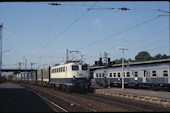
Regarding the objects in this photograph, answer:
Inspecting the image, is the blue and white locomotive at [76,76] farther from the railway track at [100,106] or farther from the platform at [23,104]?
the railway track at [100,106]

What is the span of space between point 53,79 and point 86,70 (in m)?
11.2

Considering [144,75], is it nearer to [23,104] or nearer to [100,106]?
[100,106]


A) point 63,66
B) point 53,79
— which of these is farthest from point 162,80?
Result: point 53,79

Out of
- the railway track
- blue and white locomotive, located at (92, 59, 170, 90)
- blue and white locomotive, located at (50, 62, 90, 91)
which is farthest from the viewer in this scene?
blue and white locomotive, located at (92, 59, 170, 90)

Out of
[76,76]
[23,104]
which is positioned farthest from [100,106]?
[76,76]

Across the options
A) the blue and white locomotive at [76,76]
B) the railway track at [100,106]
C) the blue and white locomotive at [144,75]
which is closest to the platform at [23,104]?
the railway track at [100,106]

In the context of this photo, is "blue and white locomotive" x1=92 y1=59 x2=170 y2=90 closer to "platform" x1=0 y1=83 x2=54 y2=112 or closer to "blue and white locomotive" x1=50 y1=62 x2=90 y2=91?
A: "blue and white locomotive" x1=50 y1=62 x2=90 y2=91

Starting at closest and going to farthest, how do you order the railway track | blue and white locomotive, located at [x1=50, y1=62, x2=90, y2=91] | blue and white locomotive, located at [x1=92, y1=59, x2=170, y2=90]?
the railway track
blue and white locomotive, located at [x1=50, y1=62, x2=90, y2=91]
blue and white locomotive, located at [x1=92, y1=59, x2=170, y2=90]

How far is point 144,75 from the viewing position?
144 feet

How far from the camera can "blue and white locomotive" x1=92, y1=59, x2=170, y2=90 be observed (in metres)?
38.8

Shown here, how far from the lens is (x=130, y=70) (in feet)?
160

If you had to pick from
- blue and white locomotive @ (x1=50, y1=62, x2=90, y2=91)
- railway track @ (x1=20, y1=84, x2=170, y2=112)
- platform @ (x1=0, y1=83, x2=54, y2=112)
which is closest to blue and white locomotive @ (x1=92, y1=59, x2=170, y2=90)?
blue and white locomotive @ (x1=50, y1=62, x2=90, y2=91)

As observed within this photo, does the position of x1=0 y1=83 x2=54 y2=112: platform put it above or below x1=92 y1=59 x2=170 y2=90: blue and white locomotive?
below

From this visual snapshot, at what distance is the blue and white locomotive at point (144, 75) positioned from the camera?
38.8m
